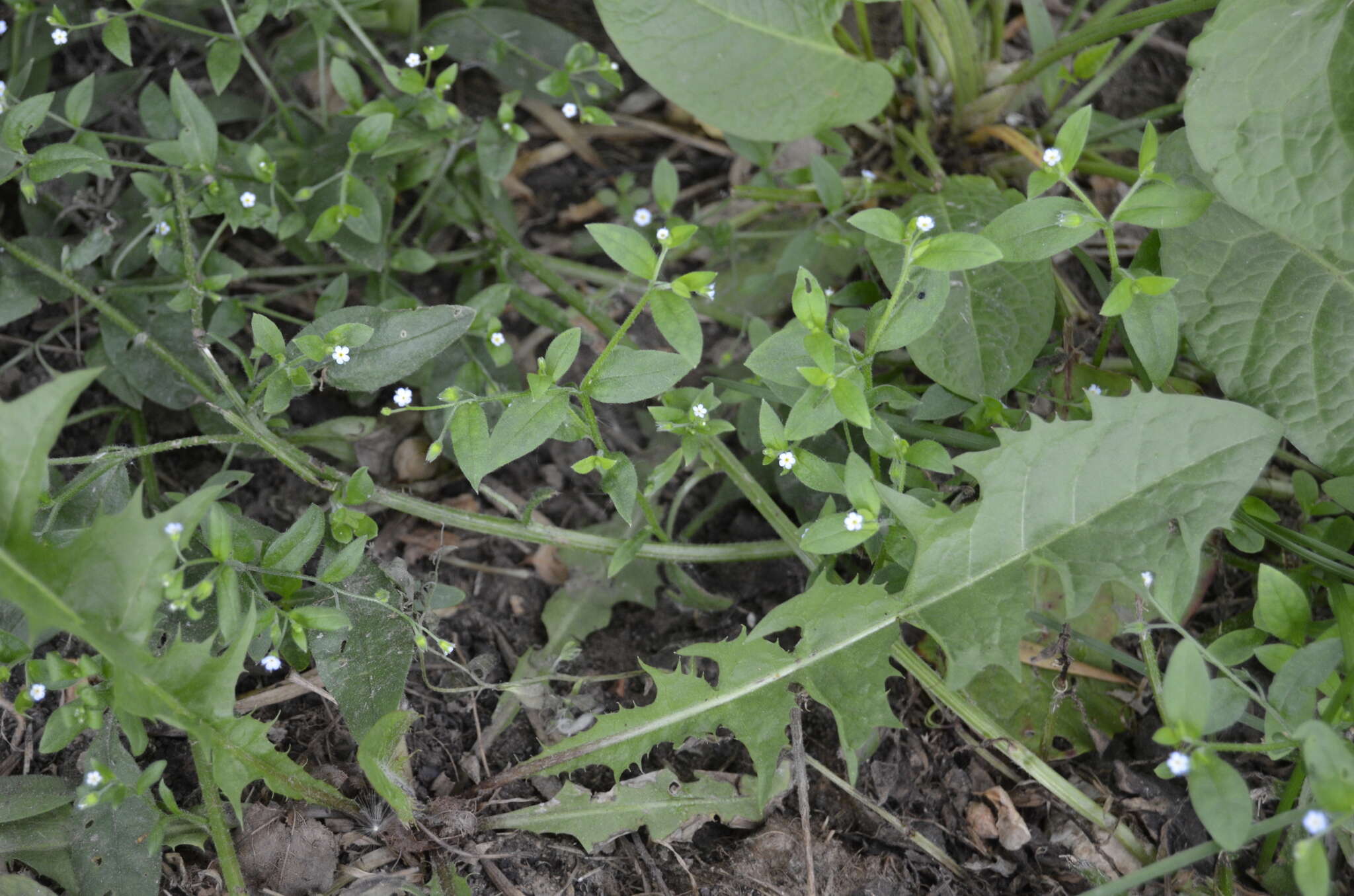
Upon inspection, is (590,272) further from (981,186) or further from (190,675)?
(190,675)

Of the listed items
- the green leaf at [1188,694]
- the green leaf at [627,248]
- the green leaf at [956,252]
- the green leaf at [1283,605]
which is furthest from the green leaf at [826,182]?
the green leaf at [1188,694]

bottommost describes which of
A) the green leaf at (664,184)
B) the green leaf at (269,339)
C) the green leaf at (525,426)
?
the green leaf at (525,426)

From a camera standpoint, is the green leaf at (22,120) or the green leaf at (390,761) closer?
the green leaf at (390,761)

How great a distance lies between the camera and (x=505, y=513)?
2836mm

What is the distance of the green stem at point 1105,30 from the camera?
2.47 metres

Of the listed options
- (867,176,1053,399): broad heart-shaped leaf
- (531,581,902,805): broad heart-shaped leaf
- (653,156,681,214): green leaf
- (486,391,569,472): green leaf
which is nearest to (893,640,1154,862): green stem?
(531,581,902,805): broad heart-shaped leaf

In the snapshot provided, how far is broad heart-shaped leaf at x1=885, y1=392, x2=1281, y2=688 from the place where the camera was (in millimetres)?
2064

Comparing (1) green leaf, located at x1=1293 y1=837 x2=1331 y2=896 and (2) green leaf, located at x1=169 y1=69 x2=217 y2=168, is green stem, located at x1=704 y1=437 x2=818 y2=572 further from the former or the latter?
(2) green leaf, located at x1=169 y1=69 x2=217 y2=168

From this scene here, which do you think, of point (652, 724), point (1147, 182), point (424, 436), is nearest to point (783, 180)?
point (1147, 182)

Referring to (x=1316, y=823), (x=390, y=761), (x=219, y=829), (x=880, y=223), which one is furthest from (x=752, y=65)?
(x=219, y=829)

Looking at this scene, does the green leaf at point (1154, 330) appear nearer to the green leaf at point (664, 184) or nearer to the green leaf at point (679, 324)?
the green leaf at point (679, 324)

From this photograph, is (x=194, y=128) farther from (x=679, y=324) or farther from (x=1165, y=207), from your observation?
(x=1165, y=207)

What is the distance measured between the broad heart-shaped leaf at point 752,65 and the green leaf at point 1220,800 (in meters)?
1.80

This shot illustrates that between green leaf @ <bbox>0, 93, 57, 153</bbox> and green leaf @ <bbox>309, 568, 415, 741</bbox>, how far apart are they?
124 cm
